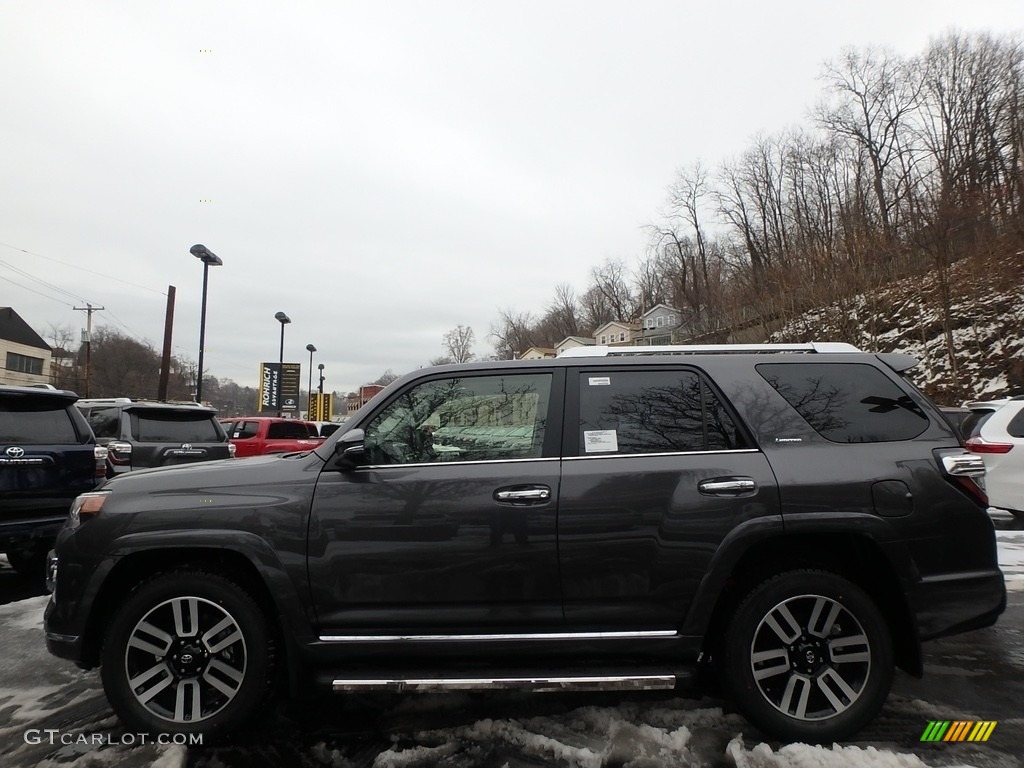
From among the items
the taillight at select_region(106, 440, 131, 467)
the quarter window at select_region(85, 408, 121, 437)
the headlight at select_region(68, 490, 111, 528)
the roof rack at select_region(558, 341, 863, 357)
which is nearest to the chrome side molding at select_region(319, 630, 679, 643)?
the headlight at select_region(68, 490, 111, 528)

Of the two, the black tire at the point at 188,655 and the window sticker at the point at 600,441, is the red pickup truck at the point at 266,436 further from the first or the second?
the window sticker at the point at 600,441

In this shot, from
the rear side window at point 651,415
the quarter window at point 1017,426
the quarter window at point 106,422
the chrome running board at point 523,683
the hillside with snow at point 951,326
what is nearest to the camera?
the chrome running board at point 523,683

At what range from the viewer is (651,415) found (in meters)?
3.18

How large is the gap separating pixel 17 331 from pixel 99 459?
270ft

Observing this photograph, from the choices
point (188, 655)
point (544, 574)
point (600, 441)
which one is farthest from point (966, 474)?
point (188, 655)

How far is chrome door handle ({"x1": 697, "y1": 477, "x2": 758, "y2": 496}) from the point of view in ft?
9.62

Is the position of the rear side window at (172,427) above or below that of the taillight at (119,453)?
above

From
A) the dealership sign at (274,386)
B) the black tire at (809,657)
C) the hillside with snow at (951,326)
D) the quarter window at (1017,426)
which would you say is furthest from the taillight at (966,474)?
the dealership sign at (274,386)

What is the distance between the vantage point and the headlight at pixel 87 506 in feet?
10.0

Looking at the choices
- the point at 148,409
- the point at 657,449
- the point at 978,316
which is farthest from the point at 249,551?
the point at 978,316

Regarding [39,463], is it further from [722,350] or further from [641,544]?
[722,350]

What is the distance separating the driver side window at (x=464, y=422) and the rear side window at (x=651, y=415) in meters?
0.26

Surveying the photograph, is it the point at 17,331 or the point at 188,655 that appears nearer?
the point at 188,655

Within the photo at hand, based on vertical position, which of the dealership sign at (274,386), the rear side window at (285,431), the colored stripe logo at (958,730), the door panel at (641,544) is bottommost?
the colored stripe logo at (958,730)
